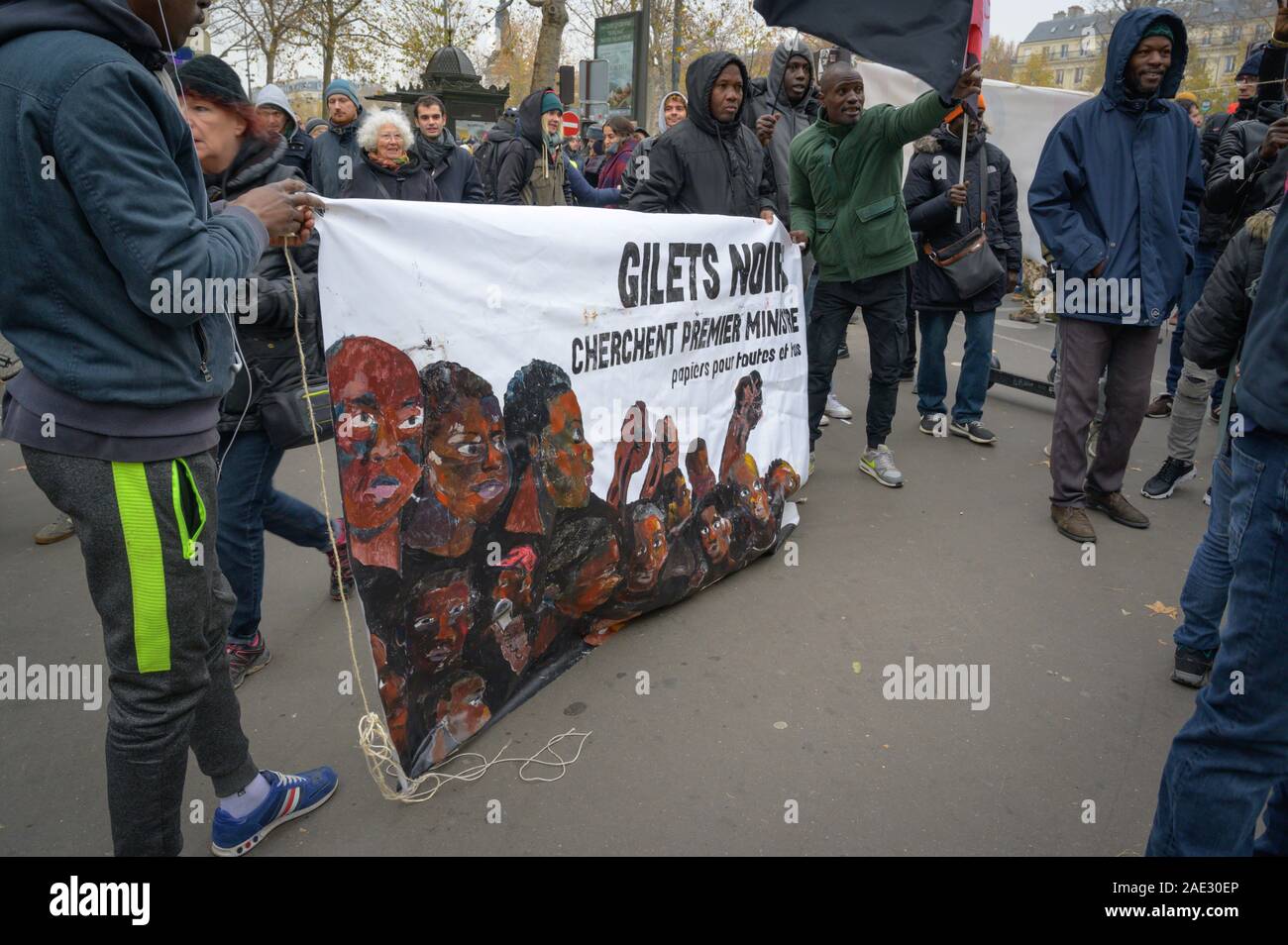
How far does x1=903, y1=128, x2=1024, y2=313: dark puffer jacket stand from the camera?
6148 mm

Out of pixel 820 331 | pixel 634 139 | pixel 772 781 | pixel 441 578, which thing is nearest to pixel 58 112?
pixel 441 578

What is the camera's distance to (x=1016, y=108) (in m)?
9.26

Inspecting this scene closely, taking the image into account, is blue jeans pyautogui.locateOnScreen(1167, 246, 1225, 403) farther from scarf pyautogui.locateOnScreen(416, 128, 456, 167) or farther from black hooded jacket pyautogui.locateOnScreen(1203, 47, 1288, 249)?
scarf pyautogui.locateOnScreen(416, 128, 456, 167)

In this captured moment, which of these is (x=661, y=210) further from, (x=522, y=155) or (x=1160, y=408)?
(x=1160, y=408)

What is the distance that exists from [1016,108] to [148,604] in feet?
31.9

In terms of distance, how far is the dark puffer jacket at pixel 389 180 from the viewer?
542 centimetres

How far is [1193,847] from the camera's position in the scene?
1.94 meters

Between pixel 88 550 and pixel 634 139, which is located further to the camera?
pixel 634 139

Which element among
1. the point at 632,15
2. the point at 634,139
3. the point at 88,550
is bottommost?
the point at 88,550

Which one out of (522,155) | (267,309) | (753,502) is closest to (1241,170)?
(753,502)

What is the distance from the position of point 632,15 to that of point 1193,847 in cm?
1468

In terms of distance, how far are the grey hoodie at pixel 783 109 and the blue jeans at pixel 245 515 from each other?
4120 millimetres

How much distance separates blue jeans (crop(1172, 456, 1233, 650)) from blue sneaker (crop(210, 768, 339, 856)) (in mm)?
3035

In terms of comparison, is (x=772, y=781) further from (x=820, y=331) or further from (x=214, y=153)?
(x=820, y=331)
